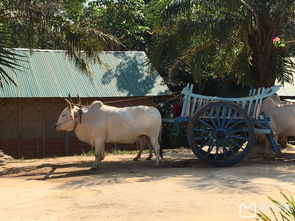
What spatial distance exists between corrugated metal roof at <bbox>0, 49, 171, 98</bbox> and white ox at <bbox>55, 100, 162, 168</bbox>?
4155 millimetres

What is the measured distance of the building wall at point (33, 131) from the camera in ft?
48.7

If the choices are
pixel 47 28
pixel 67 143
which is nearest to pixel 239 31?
pixel 47 28

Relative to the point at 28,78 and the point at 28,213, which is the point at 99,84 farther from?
the point at 28,213

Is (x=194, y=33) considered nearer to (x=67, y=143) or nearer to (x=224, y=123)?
(x=224, y=123)

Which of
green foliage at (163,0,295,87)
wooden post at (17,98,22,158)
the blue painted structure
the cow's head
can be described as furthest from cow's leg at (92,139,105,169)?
wooden post at (17,98,22,158)

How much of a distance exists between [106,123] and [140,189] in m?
3.04

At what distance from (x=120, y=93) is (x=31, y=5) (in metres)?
6.02

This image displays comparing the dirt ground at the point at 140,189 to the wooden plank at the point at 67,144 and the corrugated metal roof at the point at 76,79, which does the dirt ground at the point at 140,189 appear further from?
the corrugated metal roof at the point at 76,79

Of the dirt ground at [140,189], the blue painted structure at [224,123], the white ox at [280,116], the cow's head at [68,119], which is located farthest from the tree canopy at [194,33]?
the dirt ground at [140,189]

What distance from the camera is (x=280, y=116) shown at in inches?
457

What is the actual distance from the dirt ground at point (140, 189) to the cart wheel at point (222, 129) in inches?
15.2

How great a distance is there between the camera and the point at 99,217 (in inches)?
A: 227

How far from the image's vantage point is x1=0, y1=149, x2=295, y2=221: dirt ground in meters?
5.96

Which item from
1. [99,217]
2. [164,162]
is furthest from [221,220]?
[164,162]
